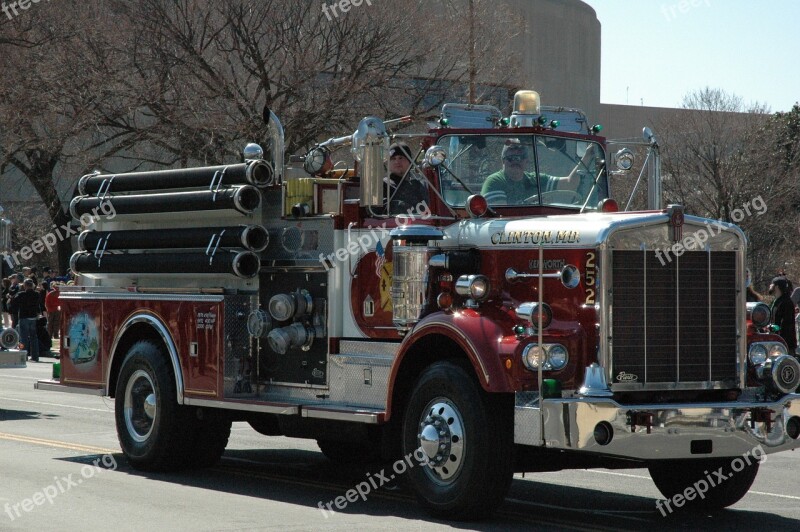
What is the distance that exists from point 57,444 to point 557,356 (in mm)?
7012

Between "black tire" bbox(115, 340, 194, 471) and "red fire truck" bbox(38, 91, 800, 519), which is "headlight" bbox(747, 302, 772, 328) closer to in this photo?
"red fire truck" bbox(38, 91, 800, 519)

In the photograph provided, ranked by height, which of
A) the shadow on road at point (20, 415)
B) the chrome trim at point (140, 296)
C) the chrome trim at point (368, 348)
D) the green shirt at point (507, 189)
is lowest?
the shadow on road at point (20, 415)

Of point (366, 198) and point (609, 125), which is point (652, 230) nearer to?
point (366, 198)

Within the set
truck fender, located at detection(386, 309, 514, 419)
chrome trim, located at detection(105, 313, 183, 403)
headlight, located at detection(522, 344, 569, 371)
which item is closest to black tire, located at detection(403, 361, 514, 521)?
truck fender, located at detection(386, 309, 514, 419)

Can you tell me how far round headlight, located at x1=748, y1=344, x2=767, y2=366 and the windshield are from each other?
1.85 metres

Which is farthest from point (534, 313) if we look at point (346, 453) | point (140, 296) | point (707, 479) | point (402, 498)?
point (140, 296)

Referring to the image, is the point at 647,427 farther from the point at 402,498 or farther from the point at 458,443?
the point at 402,498

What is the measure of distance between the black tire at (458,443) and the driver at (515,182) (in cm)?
162

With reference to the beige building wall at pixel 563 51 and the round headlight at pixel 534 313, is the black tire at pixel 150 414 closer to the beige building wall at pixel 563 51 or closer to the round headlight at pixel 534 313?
the round headlight at pixel 534 313

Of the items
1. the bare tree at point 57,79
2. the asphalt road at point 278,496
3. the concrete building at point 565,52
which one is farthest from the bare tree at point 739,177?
the asphalt road at point 278,496

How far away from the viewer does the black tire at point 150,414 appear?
11.5 meters

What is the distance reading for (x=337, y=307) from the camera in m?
10.4

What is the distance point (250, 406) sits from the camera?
10.5m

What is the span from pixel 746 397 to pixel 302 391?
3585mm
